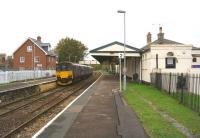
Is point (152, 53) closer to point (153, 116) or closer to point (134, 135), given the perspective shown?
point (153, 116)

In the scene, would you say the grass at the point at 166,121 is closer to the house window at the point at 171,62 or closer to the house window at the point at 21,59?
the house window at the point at 171,62

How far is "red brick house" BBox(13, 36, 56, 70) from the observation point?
8600 centimetres

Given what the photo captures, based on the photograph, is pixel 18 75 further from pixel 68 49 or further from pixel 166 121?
pixel 68 49

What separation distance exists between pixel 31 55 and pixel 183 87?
66.8 m

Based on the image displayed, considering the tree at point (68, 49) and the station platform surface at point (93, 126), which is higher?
the tree at point (68, 49)

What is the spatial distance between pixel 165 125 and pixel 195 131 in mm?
1378

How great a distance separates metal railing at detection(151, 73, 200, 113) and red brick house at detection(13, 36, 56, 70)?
183 ft

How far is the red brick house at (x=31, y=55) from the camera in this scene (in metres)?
86.0

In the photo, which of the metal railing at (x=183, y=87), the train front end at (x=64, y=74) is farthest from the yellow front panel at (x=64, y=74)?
the metal railing at (x=183, y=87)

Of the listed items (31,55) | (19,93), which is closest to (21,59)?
(31,55)

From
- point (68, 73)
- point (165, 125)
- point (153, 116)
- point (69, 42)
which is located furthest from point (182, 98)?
point (69, 42)

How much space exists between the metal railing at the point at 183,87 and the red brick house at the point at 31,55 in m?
55.7

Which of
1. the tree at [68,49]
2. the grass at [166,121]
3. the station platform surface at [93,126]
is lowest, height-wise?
the station platform surface at [93,126]

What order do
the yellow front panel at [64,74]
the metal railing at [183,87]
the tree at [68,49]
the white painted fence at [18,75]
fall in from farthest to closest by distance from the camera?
the tree at [68,49], the white painted fence at [18,75], the yellow front panel at [64,74], the metal railing at [183,87]
